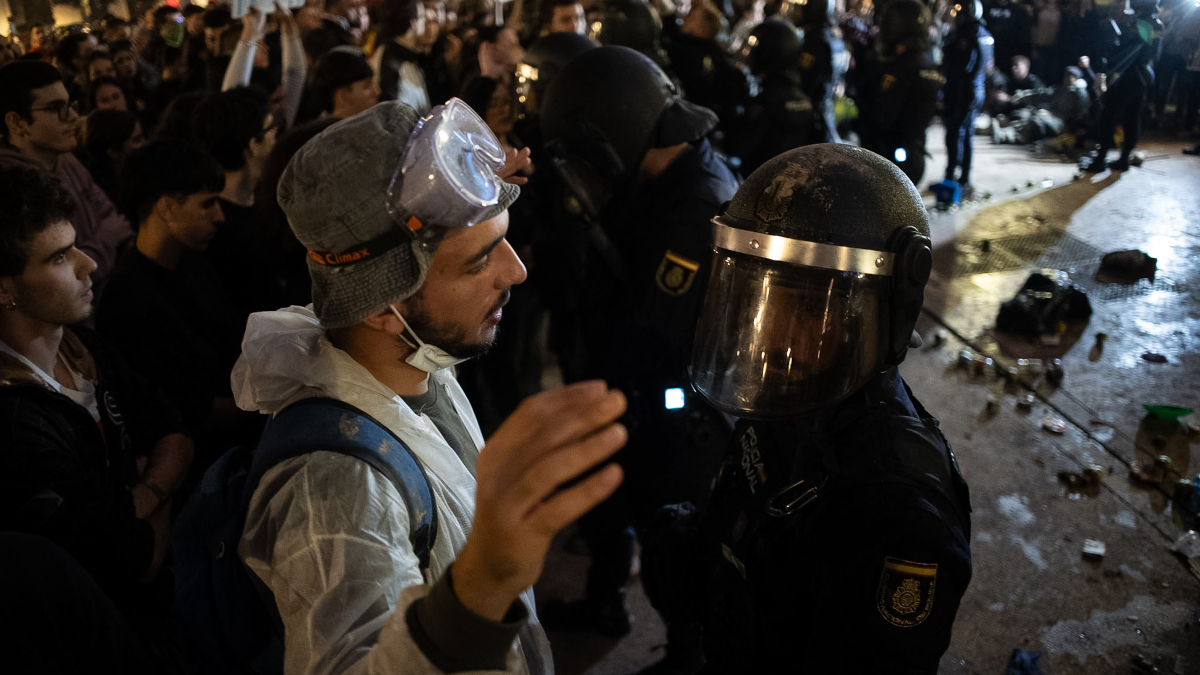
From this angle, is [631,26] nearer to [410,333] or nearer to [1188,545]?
[1188,545]

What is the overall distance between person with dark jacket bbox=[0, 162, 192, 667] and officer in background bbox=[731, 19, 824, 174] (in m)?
5.09

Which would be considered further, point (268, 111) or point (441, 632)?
point (268, 111)

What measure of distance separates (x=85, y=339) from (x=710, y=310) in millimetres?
1930

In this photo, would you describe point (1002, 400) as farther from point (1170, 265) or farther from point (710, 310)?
point (710, 310)

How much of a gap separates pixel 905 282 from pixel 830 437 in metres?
0.37

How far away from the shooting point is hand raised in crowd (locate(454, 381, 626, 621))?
0.86 m

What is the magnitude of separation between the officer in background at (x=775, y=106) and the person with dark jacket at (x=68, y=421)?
509 centimetres

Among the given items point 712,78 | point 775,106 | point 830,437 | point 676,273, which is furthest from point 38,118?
point 712,78

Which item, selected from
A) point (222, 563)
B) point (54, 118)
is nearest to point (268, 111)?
point (54, 118)

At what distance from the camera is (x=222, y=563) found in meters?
1.34

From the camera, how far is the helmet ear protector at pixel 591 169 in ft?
10.7

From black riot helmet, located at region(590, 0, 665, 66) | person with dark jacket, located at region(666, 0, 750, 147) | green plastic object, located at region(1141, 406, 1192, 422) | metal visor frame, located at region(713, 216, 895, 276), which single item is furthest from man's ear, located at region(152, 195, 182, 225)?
person with dark jacket, located at region(666, 0, 750, 147)

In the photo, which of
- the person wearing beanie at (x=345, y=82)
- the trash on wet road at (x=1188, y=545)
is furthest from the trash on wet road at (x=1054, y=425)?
the person wearing beanie at (x=345, y=82)

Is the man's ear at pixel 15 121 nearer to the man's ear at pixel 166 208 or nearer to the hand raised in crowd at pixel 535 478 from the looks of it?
the man's ear at pixel 166 208
